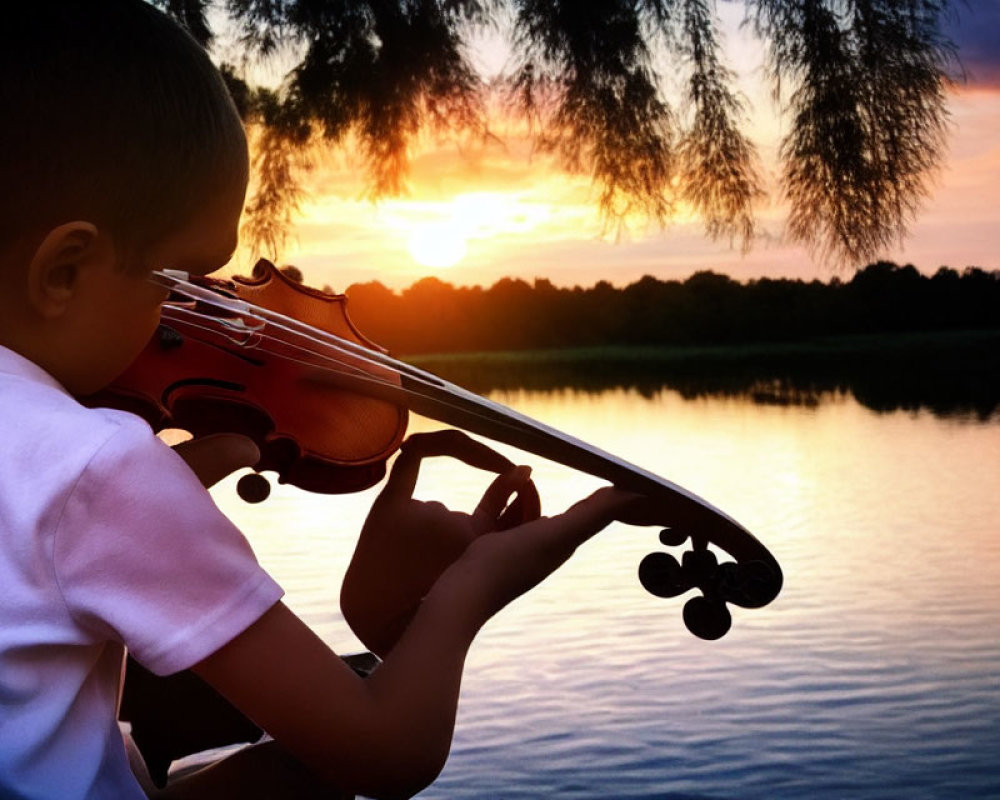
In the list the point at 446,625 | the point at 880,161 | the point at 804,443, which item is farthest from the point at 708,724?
the point at 804,443

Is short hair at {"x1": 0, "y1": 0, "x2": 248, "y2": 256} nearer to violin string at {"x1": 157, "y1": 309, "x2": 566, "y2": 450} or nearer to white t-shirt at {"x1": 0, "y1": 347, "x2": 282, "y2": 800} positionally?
white t-shirt at {"x1": 0, "y1": 347, "x2": 282, "y2": 800}

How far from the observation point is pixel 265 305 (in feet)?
7.31

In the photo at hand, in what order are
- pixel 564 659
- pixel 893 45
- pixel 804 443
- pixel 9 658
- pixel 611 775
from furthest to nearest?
1. pixel 804 443
2. pixel 564 659
3. pixel 611 775
4. pixel 893 45
5. pixel 9 658

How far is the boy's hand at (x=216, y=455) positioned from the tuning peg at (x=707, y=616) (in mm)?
451

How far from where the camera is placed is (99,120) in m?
0.92

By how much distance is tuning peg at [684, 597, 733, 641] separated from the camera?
1.36 m

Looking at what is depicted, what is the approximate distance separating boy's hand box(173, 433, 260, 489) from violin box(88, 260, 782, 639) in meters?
0.15

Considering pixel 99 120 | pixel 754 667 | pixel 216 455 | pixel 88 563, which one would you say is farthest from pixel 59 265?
pixel 754 667

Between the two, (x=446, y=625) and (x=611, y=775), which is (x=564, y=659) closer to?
(x=611, y=775)

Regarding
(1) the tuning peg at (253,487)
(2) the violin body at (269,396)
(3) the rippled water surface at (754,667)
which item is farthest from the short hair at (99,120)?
(3) the rippled water surface at (754,667)

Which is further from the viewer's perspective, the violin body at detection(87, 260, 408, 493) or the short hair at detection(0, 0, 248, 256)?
the violin body at detection(87, 260, 408, 493)

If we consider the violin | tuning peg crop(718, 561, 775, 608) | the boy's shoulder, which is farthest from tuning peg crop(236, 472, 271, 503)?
the boy's shoulder

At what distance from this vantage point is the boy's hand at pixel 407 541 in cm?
123

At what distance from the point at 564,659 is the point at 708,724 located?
1.15 meters
